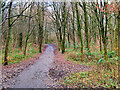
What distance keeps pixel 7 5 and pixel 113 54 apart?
13317 mm

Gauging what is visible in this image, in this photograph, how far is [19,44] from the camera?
2197cm

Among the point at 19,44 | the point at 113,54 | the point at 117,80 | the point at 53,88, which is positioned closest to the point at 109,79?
the point at 117,80

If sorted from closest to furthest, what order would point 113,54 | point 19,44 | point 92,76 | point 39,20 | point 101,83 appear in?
point 101,83
point 92,76
point 113,54
point 39,20
point 19,44

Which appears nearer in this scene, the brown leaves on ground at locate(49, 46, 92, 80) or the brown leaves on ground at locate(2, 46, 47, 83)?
the brown leaves on ground at locate(2, 46, 47, 83)

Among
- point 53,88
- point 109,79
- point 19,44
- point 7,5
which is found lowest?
point 53,88

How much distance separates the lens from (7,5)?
31.8 ft

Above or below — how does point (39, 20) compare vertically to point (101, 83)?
above

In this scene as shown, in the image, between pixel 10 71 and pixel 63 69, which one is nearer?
pixel 10 71

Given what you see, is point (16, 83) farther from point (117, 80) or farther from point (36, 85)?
point (117, 80)

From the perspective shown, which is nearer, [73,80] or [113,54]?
[73,80]

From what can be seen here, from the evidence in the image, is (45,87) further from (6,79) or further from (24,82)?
(6,79)

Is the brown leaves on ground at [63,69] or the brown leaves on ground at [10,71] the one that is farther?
the brown leaves on ground at [63,69]

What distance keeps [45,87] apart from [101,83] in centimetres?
312

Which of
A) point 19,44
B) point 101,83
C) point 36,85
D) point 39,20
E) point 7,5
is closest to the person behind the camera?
point 101,83
